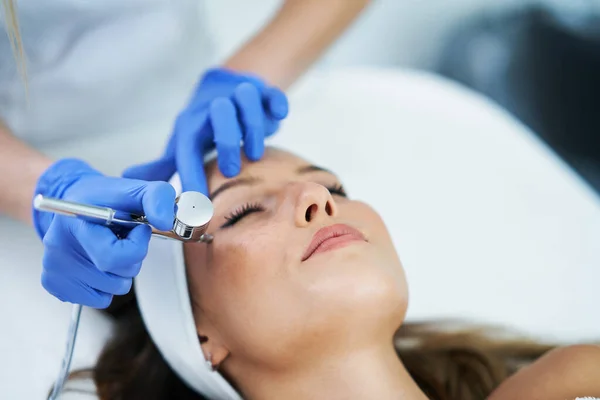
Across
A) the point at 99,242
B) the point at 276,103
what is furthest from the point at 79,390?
the point at 276,103

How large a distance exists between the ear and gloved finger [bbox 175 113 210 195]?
0.79 ft

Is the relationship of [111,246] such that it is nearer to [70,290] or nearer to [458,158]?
[70,290]

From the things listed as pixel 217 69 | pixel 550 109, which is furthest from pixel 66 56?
pixel 550 109

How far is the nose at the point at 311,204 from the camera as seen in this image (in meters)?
0.99

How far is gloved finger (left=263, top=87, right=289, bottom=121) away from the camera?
118cm

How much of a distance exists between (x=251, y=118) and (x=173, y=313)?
362 mm

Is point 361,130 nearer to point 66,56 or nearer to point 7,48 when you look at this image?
point 66,56

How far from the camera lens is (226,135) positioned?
110 centimetres

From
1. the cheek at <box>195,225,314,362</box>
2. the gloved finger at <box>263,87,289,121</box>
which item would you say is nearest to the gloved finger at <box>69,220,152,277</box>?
the cheek at <box>195,225,314,362</box>

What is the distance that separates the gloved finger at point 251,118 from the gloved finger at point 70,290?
1.17 ft

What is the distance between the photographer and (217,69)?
1363mm

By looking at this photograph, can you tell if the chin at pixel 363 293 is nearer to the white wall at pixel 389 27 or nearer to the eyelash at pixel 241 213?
the eyelash at pixel 241 213

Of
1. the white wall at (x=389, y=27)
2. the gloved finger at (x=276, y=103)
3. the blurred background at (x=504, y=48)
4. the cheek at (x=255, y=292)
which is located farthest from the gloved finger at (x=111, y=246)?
the white wall at (x=389, y=27)

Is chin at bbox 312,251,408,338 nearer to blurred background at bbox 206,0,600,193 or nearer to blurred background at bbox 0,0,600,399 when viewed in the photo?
blurred background at bbox 0,0,600,399
